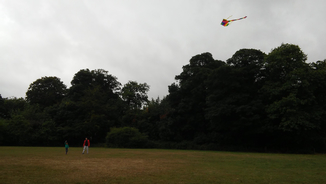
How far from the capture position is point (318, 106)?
32.8 metres

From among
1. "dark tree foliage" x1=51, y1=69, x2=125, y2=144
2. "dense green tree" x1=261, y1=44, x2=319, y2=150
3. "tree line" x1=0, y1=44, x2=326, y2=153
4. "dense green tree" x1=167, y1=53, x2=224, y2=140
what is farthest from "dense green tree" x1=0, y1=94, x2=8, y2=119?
"dense green tree" x1=261, y1=44, x2=319, y2=150

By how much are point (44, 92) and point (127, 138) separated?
1396 inches

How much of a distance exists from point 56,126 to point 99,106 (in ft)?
33.3

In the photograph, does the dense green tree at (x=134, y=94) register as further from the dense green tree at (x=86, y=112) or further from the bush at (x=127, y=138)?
the bush at (x=127, y=138)

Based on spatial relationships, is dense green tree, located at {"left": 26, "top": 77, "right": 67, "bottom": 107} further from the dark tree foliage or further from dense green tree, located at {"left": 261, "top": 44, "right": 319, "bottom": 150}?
dense green tree, located at {"left": 261, "top": 44, "right": 319, "bottom": 150}

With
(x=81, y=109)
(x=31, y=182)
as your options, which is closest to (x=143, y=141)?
(x=81, y=109)

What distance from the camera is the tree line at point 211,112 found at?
32.8 meters

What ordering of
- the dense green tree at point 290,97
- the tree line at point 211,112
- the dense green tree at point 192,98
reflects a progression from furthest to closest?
the dense green tree at point 192,98, the tree line at point 211,112, the dense green tree at point 290,97

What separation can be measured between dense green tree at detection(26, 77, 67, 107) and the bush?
29.0m

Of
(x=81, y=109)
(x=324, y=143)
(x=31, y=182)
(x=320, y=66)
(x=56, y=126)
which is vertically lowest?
(x=31, y=182)

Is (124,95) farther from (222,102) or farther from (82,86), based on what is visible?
(222,102)

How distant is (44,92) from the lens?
2576 inches

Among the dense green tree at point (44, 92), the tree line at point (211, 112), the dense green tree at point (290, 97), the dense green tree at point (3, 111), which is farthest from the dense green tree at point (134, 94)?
the dense green tree at point (290, 97)

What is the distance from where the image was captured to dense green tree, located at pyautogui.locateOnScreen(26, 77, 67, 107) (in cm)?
6462
